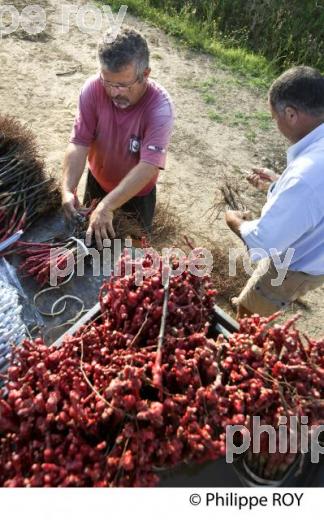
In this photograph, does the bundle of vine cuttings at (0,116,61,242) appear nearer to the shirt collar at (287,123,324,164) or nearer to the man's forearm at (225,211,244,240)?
the man's forearm at (225,211,244,240)

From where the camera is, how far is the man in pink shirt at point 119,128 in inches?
91.4

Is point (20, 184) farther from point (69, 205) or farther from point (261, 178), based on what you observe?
point (261, 178)

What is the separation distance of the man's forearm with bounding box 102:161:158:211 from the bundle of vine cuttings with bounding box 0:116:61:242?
1.20ft

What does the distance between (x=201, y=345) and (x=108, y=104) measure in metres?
1.69

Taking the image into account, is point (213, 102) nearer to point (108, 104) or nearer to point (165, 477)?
point (108, 104)

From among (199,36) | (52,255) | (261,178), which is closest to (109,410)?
(52,255)

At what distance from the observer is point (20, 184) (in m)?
2.54

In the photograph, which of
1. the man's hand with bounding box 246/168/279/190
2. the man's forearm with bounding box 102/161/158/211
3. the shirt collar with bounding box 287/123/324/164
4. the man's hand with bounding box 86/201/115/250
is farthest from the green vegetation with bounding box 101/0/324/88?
the man's hand with bounding box 86/201/115/250

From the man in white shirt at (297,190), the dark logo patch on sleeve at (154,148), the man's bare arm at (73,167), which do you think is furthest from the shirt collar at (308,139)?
the man's bare arm at (73,167)

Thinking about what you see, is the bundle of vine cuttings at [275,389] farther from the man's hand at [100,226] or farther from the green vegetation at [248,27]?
the green vegetation at [248,27]

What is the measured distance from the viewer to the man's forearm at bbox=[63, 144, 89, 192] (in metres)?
2.66

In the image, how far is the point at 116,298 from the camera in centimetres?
151

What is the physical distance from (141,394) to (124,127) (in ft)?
5.73

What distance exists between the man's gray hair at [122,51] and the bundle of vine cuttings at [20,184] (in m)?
0.70
